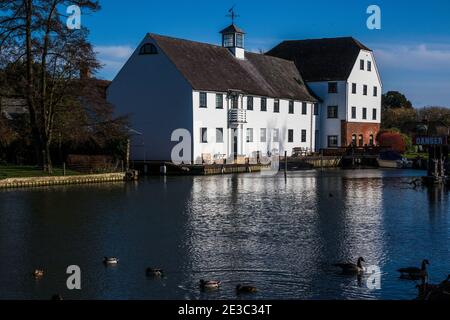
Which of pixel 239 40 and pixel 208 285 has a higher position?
pixel 239 40

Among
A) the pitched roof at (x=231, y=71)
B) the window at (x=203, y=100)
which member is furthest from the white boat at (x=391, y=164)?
the window at (x=203, y=100)

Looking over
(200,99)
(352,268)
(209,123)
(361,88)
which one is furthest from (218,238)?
(361,88)

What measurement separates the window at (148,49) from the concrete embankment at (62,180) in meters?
12.3

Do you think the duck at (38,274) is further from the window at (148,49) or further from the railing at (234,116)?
the railing at (234,116)

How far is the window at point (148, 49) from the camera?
56.9m

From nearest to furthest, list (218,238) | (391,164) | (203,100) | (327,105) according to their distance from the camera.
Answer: (218,238) → (203,100) → (391,164) → (327,105)

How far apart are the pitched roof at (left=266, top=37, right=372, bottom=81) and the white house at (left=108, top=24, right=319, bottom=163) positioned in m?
9.73

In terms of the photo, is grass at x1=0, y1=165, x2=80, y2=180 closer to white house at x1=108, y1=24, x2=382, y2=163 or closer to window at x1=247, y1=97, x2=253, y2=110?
white house at x1=108, y1=24, x2=382, y2=163

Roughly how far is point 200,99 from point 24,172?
55.7 ft

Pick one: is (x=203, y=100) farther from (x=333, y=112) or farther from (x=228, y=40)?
(x=333, y=112)

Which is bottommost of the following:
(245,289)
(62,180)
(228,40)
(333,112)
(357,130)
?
(245,289)

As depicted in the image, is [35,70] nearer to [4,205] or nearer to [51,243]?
[4,205]

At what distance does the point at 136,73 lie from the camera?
57688mm

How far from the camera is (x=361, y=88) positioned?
77500mm
